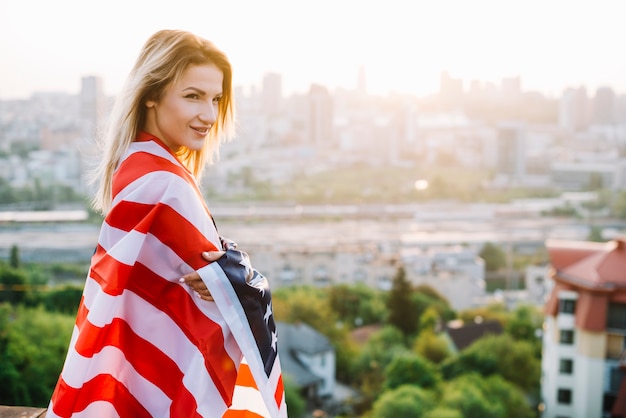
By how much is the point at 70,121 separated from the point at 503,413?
15.8m

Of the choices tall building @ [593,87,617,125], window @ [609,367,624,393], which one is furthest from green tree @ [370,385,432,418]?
tall building @ [593,87,617,125]

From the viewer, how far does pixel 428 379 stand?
23.4ft

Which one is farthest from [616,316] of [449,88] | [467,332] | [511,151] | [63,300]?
[449,88]

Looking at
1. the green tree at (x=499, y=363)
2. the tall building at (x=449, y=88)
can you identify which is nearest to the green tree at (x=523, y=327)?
the green tree at (x=499, y=363)

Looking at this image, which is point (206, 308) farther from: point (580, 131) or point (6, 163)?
point (580, 131)

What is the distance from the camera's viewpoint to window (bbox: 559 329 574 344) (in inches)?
244

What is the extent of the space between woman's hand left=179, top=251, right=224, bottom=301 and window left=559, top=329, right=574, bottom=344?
6159mm

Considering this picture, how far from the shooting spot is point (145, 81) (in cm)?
62

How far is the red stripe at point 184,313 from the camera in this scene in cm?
59

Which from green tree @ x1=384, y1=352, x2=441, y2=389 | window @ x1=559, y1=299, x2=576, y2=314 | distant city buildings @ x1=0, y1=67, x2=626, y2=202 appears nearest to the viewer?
window @ x1=559, y1=299, x2=576, y2=314

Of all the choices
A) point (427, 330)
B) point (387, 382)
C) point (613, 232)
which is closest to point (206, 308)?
point (387, 382)

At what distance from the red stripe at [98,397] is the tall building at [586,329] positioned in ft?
18.2

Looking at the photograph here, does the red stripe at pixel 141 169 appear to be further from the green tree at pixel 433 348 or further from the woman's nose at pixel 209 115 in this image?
the green tree at pixel 433 348

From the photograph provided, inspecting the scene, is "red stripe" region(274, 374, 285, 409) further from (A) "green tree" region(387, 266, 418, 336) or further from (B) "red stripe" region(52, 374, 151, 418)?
(A) "green tree" region(387, 266, 418, 336)
